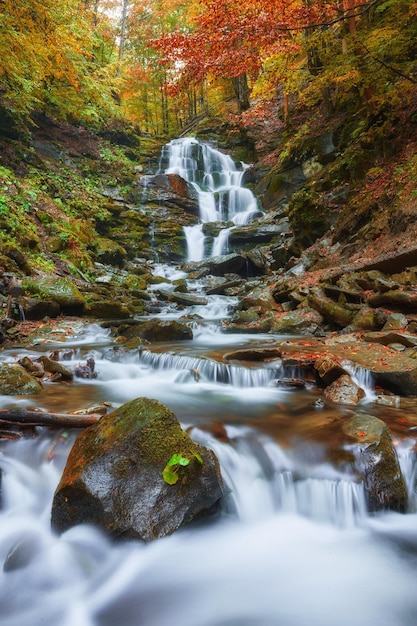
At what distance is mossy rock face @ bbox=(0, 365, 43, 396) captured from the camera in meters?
4.85

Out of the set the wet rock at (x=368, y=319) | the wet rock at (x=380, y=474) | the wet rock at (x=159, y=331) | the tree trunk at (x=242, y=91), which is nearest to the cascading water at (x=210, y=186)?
the tree trunk at (x=242, y=91)

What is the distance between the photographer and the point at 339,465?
338cm

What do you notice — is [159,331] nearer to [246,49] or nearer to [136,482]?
[136,482]

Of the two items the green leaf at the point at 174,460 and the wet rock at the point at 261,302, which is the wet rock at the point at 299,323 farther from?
the green leaf at the point at 174,460

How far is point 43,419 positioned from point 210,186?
2028cm

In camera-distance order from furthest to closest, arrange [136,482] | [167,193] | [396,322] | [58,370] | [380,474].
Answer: [167,193] → [396,322] → [58,370] → [380,474] → [136,482]

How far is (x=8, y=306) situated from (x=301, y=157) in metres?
14.2

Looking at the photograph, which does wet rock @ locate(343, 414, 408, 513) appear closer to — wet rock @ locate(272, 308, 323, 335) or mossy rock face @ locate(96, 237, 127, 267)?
wet rock @ locate(272, 308, 323, 335)

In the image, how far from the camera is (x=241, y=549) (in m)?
3.03

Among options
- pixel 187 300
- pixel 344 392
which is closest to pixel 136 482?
pixel 344 392

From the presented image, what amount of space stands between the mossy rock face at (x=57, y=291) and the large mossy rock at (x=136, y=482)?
708 centimetres

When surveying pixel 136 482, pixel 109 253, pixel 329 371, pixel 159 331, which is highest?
pixel 109 253

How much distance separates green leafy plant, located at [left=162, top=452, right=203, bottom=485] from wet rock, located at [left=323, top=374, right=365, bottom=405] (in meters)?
2.67

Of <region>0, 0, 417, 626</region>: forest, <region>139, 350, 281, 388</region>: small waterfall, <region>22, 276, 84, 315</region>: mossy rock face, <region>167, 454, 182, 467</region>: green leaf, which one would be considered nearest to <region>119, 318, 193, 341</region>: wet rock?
<region>0, 0, 417, 626</region>: forest
